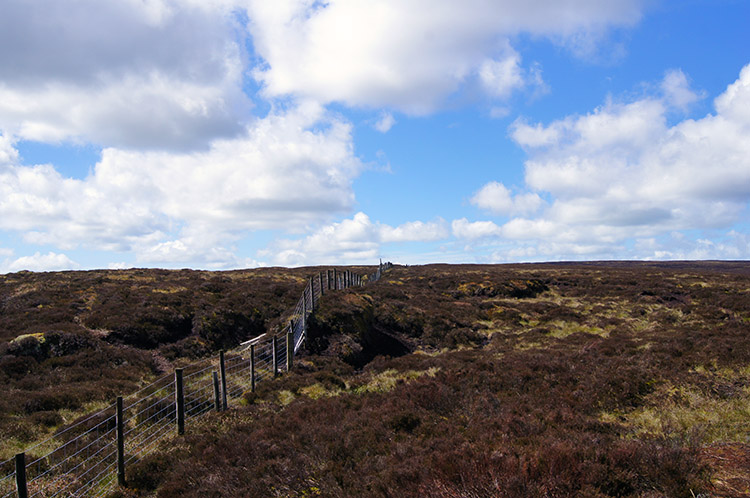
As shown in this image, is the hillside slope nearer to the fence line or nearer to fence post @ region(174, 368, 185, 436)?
fence post @ region(174, 368, 185, 436)

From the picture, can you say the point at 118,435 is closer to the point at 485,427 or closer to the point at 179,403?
the point at 179,403

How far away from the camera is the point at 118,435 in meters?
6.91

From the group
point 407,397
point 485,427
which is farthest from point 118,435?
point 485,427

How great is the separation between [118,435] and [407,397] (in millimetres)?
5810

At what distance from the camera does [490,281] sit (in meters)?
39.2

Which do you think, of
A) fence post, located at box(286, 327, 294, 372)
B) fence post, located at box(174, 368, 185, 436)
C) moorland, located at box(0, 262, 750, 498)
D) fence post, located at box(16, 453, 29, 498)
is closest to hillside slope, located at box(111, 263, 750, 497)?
moorland, located at box(0, 262, 750, 498)

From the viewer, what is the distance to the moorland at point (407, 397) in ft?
15.9

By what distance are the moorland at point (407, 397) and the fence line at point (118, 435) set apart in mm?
603

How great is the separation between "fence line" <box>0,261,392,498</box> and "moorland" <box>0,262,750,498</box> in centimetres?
60

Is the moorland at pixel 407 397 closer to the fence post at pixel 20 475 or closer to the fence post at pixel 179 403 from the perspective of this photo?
the fence post at pixel 179 403

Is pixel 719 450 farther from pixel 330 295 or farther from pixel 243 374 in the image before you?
pixel 330 295

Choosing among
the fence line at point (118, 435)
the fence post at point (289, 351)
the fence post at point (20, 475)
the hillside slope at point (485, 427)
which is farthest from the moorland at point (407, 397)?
the fence post at point (20, 475)

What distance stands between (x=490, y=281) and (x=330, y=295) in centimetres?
2238

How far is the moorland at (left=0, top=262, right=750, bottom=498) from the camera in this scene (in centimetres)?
485
